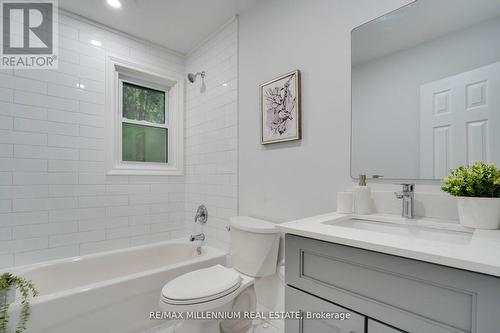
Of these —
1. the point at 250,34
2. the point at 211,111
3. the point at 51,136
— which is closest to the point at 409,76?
the point at 250,34

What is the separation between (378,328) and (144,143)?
8.42 feet

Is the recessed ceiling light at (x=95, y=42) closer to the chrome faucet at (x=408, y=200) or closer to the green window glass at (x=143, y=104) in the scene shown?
the green window glass at (x=143, y=104)

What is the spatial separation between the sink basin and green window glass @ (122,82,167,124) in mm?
2334

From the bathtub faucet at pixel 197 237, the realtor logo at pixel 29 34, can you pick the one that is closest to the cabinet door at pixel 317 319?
the bathtub faucet at pixel 197 237

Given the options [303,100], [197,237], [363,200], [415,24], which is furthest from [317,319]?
[197,237]

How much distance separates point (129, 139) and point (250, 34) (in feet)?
5.29

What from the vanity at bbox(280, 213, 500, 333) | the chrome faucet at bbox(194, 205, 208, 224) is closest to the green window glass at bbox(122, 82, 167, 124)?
the chrome faucet at bbox(194, 205, 208, 224)

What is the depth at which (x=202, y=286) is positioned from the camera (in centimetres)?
136

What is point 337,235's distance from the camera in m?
0.77

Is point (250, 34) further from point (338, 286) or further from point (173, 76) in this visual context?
point (338, 286)

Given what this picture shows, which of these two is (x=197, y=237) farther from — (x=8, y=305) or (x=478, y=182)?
(x=478, y=182)

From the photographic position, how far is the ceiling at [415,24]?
3.19ft

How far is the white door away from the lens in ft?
3.02

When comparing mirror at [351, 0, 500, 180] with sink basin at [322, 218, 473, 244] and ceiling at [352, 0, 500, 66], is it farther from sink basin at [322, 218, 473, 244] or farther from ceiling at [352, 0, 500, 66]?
sink basin at [322, 218, 473, 244]
